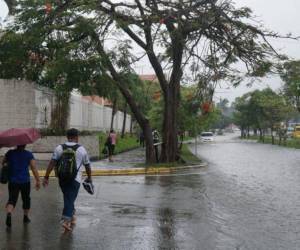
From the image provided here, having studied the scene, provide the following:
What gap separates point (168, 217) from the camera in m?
11.0

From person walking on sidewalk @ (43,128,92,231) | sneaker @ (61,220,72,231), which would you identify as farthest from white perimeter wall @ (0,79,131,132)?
sneaker @ (61,220,72,231)

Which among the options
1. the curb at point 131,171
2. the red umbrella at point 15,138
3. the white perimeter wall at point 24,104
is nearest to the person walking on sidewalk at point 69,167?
the red umbrella at point 15,138

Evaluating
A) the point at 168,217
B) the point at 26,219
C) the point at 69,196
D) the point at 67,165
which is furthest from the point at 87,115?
the point at 67,165

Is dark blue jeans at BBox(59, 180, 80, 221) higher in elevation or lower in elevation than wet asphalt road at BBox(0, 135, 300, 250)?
higher

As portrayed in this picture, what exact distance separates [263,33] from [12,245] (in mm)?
16647

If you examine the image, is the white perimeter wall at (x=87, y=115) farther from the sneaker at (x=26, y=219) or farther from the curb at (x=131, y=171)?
the sneaker at (x=26, y=219)

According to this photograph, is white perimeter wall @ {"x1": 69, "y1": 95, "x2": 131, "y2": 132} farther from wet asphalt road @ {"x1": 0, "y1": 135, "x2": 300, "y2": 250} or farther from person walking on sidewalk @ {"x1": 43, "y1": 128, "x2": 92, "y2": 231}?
person walking on sidewalk @ {"x1": 43, "y1": 128, "x2": 92, "y2": 231}

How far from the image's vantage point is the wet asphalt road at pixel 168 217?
8727 millimetres

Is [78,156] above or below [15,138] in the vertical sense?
below

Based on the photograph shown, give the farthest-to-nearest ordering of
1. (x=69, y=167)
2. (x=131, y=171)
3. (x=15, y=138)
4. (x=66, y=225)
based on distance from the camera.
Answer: (x=131, y=171) → (x=15, y=138) → (x=66, y=225) → (x=69, y=167)

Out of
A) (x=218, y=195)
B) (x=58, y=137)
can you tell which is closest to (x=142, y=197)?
(x=218, y=195)

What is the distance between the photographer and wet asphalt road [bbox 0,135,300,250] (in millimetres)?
8727

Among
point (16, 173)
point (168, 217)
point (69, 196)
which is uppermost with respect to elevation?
point (16, 173)

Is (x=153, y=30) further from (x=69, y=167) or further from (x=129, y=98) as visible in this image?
(x=69, y=167)
